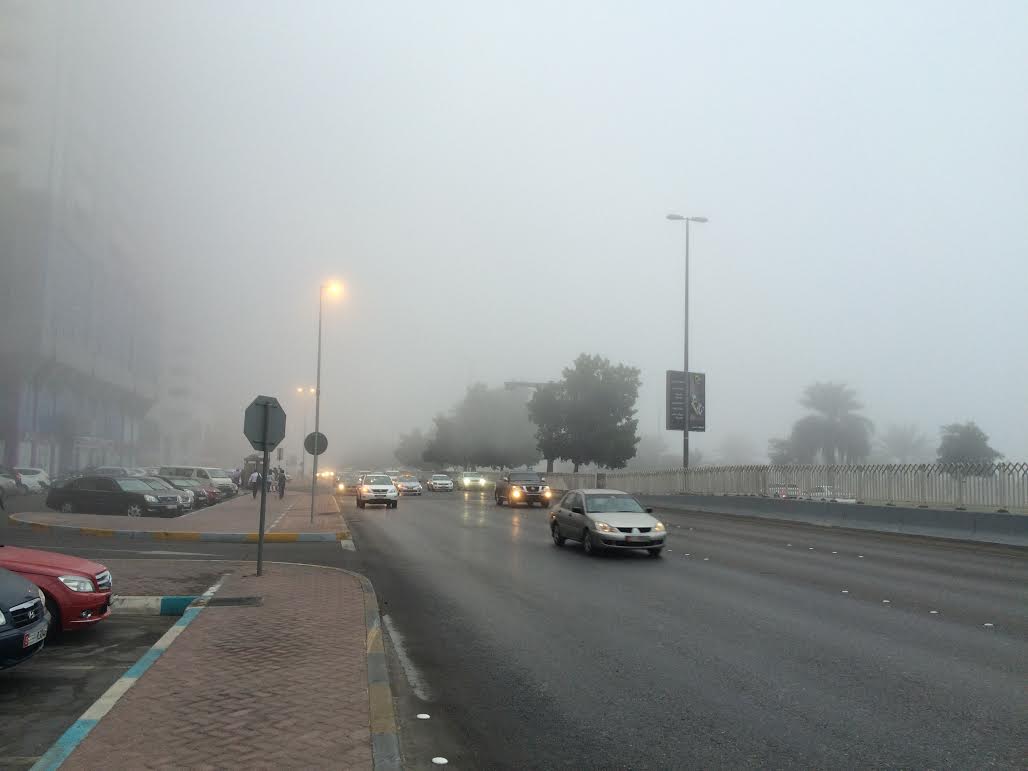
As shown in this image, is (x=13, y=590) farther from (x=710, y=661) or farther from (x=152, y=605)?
(x=710, y=661)

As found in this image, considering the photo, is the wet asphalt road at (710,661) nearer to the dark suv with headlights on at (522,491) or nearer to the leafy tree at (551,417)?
the dark suv with headlights on at (522,491)

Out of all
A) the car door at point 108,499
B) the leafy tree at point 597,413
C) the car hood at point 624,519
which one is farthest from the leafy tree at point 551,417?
the car hood at point 624,519

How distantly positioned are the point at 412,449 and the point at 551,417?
Result: 89801mm

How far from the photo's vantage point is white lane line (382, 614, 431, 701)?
22.1 feet

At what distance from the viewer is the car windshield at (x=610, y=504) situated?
Answer: 18203 millimetres

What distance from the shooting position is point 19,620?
6645 mm

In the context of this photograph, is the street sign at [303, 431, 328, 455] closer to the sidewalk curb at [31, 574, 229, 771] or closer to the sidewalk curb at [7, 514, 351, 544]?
the sidewalk curb at [7, 514, 351, 544]

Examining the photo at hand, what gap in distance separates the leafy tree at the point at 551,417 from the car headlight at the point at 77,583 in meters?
61.9

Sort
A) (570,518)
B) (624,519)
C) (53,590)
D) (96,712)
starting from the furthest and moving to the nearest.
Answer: (570,518)
(624,519)
(53,590)
(96,712)

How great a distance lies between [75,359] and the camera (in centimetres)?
7244

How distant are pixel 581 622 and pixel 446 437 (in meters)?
94.7

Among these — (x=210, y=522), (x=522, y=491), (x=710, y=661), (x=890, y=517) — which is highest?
(x=890, y=517)

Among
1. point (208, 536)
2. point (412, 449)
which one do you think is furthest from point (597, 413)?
point (412, 449)

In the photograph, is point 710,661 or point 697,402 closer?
point 710,661
